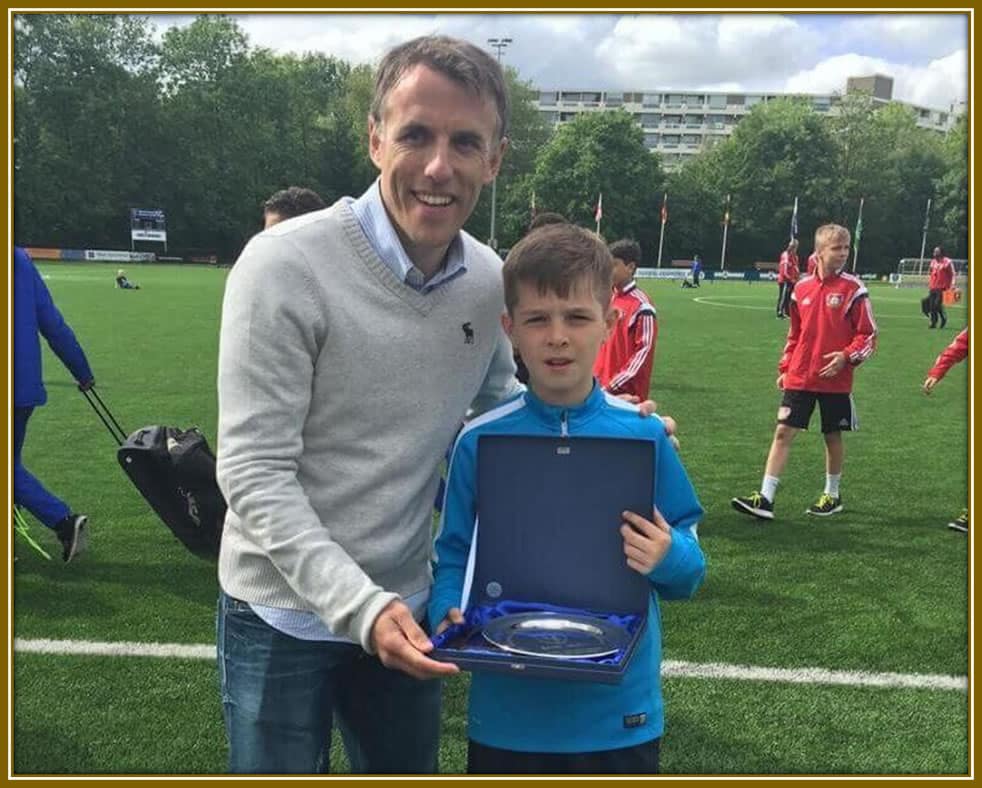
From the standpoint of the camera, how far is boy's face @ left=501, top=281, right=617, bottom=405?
7.17 feet

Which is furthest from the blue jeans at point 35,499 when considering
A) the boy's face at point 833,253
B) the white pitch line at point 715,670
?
the boy's face at point 833,253

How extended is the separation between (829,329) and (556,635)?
611 centimetres

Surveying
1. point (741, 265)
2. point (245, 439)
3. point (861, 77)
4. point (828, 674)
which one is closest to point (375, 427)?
point (245, 439)

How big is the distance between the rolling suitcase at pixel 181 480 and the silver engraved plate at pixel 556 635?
252 cm

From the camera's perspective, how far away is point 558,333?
2.18 meters

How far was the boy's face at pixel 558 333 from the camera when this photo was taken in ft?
7.17

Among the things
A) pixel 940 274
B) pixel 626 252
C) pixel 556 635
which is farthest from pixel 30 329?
pixel 940 274

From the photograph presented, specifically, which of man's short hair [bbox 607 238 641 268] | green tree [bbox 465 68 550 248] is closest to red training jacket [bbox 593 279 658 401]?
man's short hair [bbox 607 238 641 268]

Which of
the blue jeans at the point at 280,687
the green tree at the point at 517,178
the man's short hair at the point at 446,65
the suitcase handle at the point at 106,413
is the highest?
the green tree at the point at 517,178

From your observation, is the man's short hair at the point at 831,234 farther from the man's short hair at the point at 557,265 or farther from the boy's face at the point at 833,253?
the man's short hair at the point at 557,265

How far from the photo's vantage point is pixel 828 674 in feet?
14.6

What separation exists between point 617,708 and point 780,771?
73.4 inches

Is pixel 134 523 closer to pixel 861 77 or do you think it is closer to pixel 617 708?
pixel 617 708

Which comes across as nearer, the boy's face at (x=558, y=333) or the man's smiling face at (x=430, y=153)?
the man's smiling face at (x=430, y=153)
